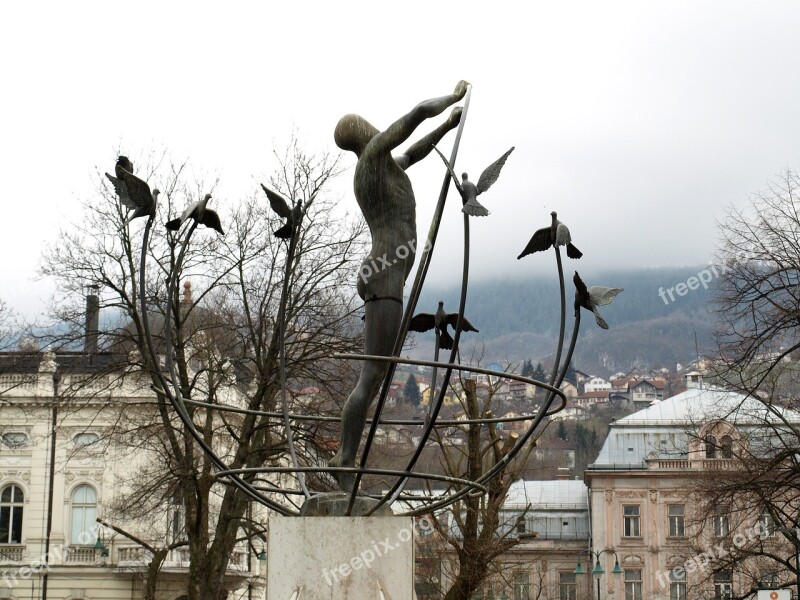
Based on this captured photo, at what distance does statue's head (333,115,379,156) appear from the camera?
8.08 meters

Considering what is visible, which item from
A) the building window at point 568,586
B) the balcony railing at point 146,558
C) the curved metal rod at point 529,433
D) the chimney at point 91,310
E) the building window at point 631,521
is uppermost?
the chimney at point 91,310

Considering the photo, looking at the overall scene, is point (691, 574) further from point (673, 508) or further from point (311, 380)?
point (311, 380)

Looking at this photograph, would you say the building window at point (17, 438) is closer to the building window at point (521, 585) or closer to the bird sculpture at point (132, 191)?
the building window at point (521, 585)

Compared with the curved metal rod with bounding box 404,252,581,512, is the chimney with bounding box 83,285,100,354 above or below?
above

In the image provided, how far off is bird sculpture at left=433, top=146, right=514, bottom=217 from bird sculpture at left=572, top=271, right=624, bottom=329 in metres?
0.78

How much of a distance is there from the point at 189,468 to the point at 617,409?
132570 mm

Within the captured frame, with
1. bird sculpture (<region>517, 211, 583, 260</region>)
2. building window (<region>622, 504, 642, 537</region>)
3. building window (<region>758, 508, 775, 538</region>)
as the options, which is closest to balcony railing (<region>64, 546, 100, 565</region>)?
building window (<region>758, 508, 775, 538</region>)

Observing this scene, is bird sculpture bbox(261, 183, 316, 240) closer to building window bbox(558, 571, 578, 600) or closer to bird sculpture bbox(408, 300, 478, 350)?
bird sculpture bbox(408, 300, 478, 350)

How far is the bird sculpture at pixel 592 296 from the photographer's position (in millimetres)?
7445

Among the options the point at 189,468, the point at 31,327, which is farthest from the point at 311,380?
the point at 31,327

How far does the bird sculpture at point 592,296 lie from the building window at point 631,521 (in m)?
55.0

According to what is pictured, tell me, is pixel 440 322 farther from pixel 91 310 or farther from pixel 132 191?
pixel 91 310

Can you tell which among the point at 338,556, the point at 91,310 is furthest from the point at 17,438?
the point at 338,556

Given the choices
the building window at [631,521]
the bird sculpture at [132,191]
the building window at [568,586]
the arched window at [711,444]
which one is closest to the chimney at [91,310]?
the arched window at [711,444]
